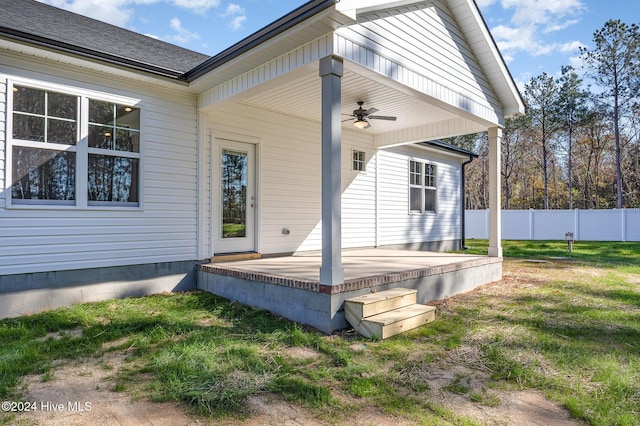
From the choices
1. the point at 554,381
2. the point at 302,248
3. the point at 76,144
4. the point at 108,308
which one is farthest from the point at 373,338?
the point at 76,144

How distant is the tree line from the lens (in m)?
18.1

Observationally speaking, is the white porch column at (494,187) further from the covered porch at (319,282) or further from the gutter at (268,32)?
the gutter at (268,32)

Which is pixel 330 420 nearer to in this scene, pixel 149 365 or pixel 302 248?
pixel 149 365

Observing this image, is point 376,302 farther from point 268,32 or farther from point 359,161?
point 359,161

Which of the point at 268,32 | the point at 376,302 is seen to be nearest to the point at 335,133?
the point at 268,32

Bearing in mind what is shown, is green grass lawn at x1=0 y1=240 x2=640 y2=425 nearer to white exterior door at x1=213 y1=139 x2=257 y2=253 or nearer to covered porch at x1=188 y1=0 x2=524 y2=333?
covered porch at x1=188 y1=0 x2=524 y2=333

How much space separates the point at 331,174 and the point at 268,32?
1632mm

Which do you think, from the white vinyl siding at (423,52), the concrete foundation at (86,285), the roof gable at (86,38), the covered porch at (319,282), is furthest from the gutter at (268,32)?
the concrete foundation at (86,285)

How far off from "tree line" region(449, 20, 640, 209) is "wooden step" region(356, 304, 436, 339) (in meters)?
16.6

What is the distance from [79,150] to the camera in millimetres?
4691

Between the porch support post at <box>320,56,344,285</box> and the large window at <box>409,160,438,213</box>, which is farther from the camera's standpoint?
the large window at <box>409,160,438,213</box>

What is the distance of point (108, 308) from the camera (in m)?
4.52

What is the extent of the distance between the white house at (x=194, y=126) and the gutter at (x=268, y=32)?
2 centimetres

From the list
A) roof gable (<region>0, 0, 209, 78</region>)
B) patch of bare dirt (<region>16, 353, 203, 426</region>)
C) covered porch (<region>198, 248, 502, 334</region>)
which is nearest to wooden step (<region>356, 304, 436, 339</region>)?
covered porch (<region>198, 248, 502, 334</region>)
